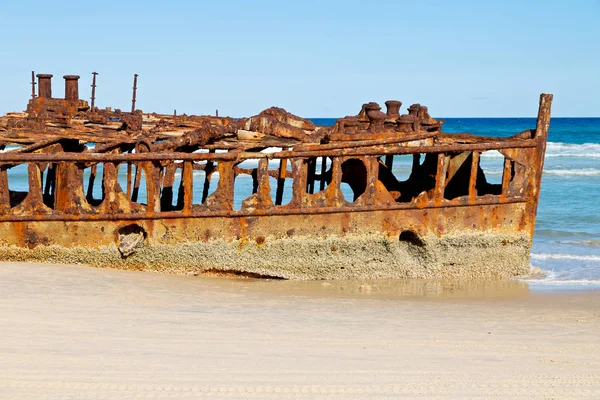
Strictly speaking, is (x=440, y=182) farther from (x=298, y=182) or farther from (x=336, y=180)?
(x=298, y=182)

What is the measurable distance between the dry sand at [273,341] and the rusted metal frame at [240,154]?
107cm

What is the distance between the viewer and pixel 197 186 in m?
25.4

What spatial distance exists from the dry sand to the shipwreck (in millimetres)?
350

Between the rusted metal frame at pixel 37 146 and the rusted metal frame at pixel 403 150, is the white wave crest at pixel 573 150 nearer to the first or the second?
the rusted metal frame at pixel 403 150

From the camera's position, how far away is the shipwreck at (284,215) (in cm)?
836

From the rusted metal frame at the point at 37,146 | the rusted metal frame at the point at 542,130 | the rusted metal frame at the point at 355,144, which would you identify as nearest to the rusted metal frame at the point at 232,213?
the rusted metal frame at the point at 542,130

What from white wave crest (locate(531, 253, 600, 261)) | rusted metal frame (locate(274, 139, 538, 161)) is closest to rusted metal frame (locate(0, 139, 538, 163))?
rusted metal frame (locate(274, 139, 538, 161))

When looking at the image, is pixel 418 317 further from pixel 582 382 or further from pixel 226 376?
pixel 226 376

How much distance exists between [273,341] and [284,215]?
10.3 ft

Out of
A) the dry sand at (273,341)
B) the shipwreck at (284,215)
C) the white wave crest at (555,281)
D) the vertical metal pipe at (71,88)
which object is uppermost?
the vertical metal pipe at (71,88)

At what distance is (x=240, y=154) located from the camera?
334 inches

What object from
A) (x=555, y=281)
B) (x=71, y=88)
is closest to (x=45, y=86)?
(x=71, y=88)

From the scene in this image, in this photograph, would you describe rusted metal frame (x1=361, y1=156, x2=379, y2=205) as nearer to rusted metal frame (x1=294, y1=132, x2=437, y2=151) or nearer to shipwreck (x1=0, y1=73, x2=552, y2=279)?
shipwreck (x1=0, y1=73, x2=552, y2=279)

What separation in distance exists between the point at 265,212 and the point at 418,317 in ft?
7.60
